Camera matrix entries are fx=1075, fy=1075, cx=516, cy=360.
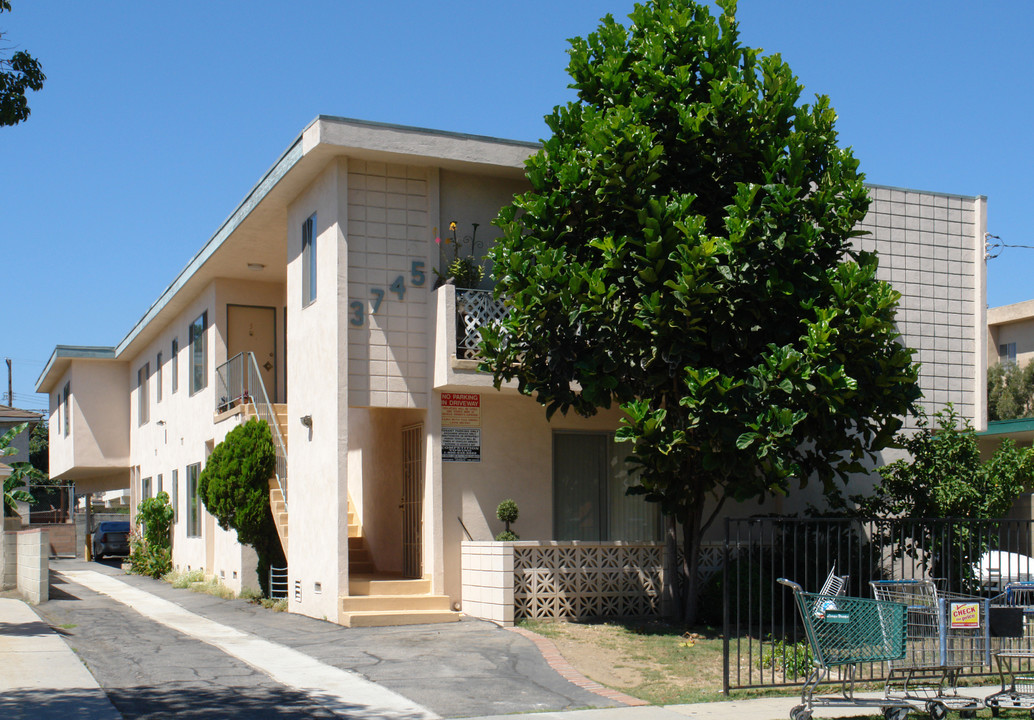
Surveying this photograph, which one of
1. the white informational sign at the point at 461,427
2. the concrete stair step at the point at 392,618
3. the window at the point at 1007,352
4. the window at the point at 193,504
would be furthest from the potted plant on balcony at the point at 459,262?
the window at the point at 1007,352

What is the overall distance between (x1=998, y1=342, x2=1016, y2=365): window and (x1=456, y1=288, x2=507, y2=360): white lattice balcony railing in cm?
3305

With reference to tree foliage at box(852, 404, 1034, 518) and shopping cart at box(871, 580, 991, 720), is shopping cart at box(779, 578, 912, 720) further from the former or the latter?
tree foliage at box(852, 404, 1034, 518)

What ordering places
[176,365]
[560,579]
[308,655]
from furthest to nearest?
[176,365] → [560,579] → [308,655]

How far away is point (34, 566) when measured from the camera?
17562 millimetres

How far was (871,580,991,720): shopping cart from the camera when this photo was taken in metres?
9.01

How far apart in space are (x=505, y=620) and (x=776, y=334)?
5250mm

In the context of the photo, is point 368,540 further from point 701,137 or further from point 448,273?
point 701,137

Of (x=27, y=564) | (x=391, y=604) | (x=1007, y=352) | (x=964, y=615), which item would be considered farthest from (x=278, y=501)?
(x=1007, y=352)

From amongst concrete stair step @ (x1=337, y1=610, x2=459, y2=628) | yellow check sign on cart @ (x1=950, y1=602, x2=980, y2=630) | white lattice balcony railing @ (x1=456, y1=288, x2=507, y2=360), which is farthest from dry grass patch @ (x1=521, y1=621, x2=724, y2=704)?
white lattice balcony railing @ (x1=456, y1=288, x2=507, y2=360)

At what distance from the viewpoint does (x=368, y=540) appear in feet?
61.2

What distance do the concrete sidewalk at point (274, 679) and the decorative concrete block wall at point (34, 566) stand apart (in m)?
3.84

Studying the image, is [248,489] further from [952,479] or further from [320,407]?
[952,479]

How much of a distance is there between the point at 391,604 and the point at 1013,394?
3201 cm

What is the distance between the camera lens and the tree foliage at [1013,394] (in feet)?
131
